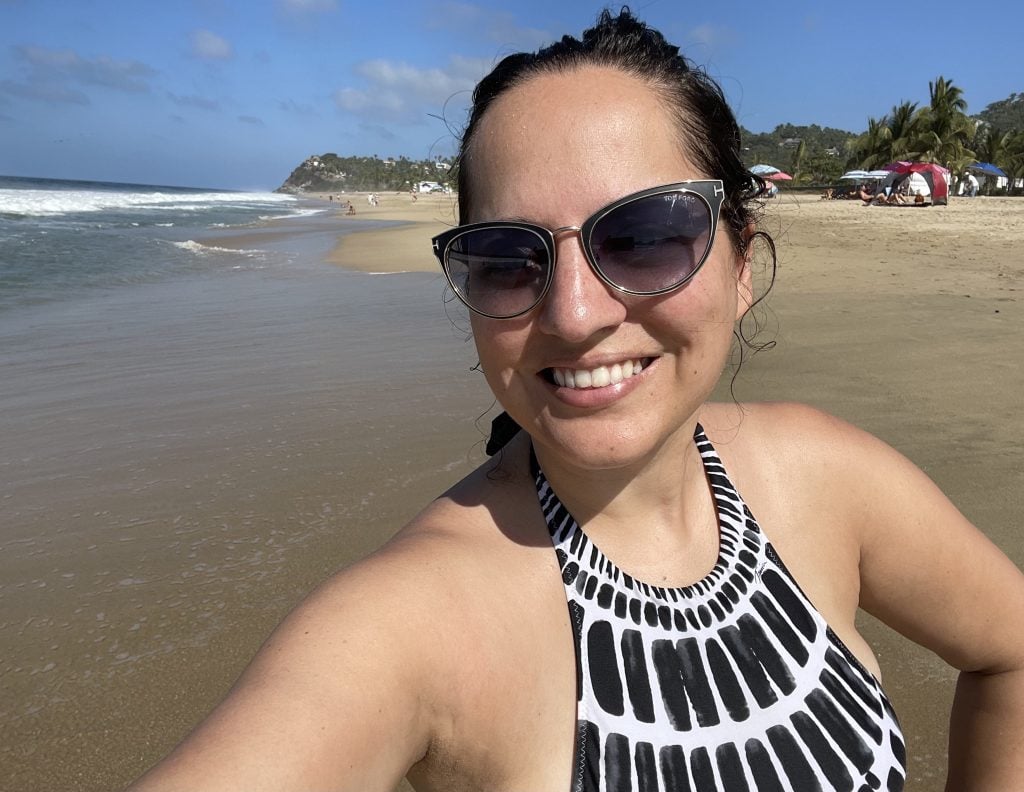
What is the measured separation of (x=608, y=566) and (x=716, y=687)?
28 cm

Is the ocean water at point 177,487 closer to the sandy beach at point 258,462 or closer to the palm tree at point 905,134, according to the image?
the sandy beach at point 258,462

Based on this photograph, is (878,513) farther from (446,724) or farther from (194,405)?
(194,405)

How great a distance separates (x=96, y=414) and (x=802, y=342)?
5920 millimetres

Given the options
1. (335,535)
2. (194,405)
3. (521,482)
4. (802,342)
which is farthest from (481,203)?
(802,342)

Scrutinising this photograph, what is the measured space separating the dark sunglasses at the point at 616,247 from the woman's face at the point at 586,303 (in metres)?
0.02

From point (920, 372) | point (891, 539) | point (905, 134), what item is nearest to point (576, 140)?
point (891, 539)

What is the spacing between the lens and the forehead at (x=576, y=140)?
3.97 ft

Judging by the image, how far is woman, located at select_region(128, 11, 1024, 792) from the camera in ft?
3.43

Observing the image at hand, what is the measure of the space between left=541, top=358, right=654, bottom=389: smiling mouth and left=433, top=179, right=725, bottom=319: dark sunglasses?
14 cm

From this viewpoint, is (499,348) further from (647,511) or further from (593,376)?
(647,511)

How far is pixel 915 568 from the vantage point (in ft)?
5.15

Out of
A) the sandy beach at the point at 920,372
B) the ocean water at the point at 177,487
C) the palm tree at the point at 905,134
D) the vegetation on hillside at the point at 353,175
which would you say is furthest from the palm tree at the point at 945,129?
the vegetation on hillside at the point at 353,175

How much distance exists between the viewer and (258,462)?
4.26 m

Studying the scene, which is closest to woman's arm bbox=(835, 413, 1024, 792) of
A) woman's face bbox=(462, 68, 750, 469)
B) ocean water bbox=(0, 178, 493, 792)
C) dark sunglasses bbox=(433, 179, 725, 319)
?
woman's face bbox=(462, 68, 750, 469)
